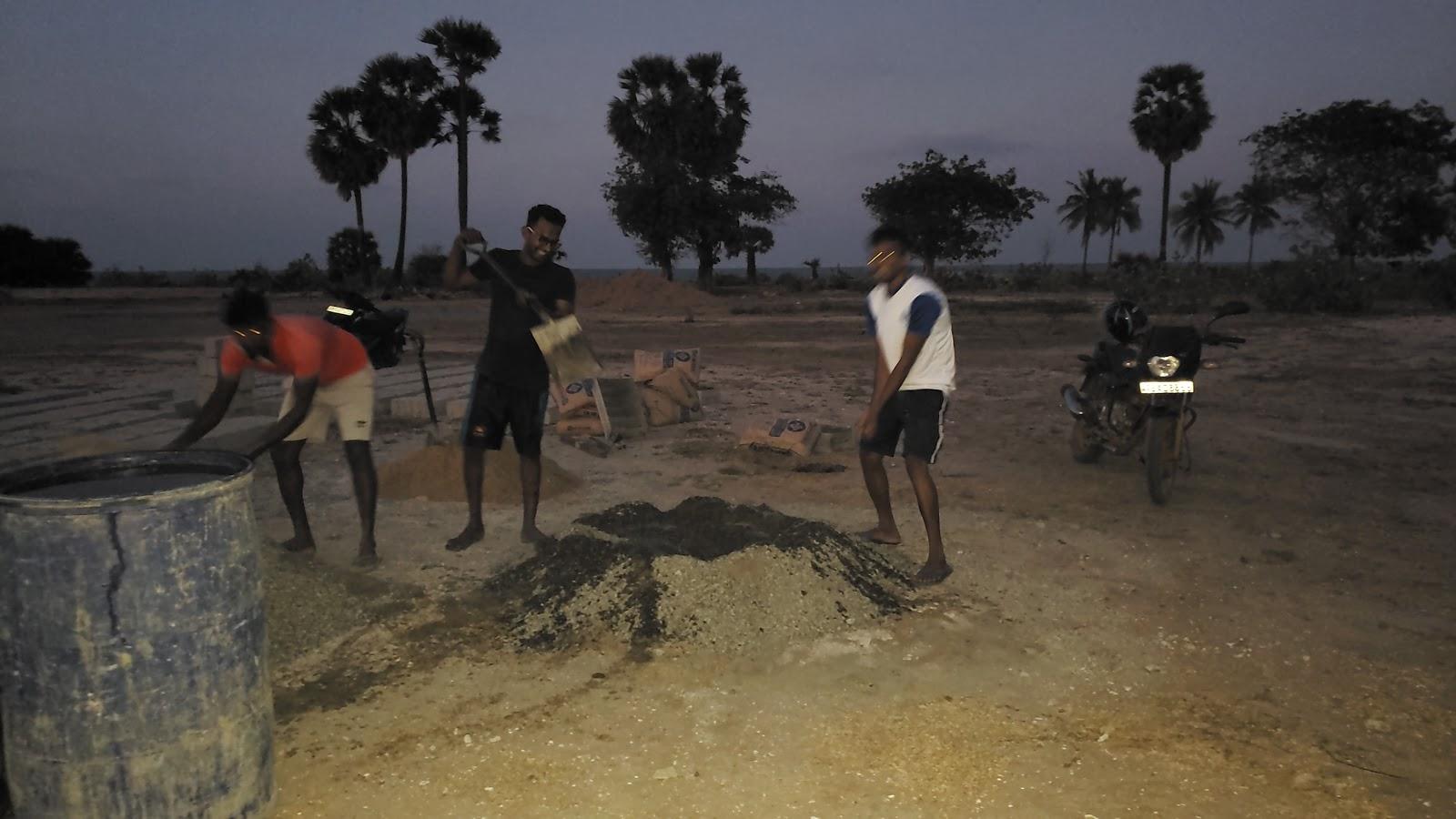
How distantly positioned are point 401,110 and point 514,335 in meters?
37.3

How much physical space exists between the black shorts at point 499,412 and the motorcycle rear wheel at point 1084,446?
14.2ft

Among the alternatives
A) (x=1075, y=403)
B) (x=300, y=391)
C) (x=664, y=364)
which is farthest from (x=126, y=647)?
(x=664, y=364)

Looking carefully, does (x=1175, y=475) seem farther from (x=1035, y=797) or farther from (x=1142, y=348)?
(x=1035, y=797)

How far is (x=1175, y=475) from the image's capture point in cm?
737

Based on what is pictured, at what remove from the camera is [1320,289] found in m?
23.8

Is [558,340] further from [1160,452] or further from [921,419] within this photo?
[1160,452]

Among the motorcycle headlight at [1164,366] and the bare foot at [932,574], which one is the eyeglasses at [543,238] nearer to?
the bare foot at [932,574]

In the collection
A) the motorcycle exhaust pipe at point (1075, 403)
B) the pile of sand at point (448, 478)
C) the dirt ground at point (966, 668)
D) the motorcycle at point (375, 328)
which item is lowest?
the dirt ground at point (966, 668)

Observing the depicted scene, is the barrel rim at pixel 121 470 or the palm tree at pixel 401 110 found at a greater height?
the palm tree at pixel 401 110

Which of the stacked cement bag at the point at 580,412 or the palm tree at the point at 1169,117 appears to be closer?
the stacked cement bag at the point at 580,412

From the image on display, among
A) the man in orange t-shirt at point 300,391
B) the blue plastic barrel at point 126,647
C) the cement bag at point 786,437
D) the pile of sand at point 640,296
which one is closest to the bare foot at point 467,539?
the man in orange t-shirt at point 300,391

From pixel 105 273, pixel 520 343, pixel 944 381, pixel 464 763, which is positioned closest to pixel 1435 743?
pixel 944 381

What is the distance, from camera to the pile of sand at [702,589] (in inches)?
163

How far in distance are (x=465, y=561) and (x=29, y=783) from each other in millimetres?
2745
